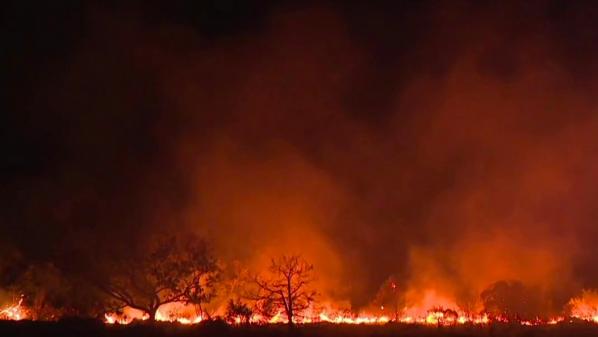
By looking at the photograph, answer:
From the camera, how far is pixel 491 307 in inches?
1241

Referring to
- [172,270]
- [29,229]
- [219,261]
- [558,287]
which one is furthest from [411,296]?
[29,229]

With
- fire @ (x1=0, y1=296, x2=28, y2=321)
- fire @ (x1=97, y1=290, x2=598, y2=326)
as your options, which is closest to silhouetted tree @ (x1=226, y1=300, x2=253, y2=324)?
fire @ (x1=97, y1=290, x2=598, y2=326)

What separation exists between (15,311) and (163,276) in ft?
21.4

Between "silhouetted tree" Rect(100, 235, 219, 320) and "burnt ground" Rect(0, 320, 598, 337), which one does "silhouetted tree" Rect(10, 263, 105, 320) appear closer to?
"silhouetted tree" Rect(100, 235, 219, 320)

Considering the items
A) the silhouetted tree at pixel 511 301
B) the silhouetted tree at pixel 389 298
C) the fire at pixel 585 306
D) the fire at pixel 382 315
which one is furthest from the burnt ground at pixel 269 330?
the silhouetted tree at pixel 389 298

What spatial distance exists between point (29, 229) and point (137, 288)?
6.94m

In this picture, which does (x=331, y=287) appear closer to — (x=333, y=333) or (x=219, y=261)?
(x=219, y=261)

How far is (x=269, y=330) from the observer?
2447 cm

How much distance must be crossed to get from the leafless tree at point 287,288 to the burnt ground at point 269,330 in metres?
1.55

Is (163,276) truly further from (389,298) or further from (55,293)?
(389,298)

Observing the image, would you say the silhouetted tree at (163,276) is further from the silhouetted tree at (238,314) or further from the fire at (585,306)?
the fire at (585,306)

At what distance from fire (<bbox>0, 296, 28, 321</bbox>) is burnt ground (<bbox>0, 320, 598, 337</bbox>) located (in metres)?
3.37

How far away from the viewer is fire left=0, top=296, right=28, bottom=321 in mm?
26453

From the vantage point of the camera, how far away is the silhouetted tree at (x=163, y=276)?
28656 mm
